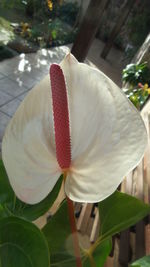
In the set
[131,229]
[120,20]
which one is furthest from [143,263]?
[120,20]

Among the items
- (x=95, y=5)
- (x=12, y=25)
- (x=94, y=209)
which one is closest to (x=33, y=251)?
(x=94, y=209)

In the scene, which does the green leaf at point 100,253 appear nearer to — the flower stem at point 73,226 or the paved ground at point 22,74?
the flower stem at point 73,226

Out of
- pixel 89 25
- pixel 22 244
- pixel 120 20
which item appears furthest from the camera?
pixel 120 20

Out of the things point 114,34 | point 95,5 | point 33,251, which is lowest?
point 114,34

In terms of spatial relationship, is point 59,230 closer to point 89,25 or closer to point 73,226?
point 73,226

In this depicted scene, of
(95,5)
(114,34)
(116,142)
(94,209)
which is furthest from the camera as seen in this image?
(114,34)

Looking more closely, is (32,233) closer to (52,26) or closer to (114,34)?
(52,26)

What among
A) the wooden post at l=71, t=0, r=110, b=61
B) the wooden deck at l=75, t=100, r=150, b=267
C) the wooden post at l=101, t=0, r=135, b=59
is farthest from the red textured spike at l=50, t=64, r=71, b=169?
the wooden post at l=101, t=0, r=135, b=59
